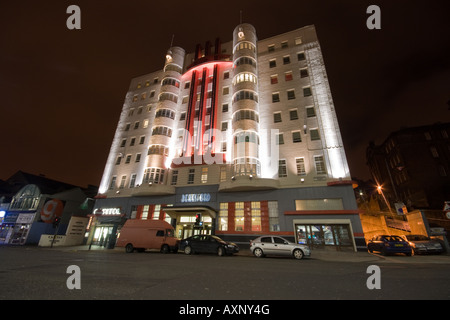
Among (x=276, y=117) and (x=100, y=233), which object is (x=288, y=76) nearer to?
(x=276, y=117)

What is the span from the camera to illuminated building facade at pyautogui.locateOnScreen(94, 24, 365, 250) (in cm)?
2038

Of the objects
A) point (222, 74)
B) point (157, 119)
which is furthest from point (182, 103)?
point (222, 74)

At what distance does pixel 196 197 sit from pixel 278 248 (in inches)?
506

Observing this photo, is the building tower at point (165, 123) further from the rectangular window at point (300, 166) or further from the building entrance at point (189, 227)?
the rectangular window at point (300, 166)

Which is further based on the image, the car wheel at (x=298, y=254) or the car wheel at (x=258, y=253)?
the car wheel at (x=258, y=253)

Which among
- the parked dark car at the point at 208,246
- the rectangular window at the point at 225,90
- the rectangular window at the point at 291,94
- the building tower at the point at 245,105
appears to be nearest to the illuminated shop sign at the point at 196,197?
the building tower at the point at 245,105

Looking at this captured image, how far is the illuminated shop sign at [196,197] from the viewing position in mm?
23797

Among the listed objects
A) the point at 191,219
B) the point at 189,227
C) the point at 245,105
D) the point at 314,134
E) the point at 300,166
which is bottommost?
the point at 189,227

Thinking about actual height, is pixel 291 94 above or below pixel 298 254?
above

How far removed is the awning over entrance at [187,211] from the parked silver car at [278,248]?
8084 millimetres

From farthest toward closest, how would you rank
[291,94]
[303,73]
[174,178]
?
[303,73]
[291,94]
[174,178]

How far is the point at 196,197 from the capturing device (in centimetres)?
2420

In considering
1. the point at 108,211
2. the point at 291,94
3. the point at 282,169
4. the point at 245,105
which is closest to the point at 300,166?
the point at 282,169
